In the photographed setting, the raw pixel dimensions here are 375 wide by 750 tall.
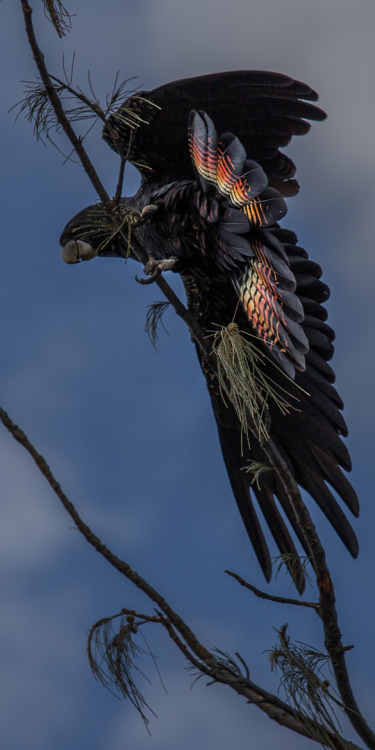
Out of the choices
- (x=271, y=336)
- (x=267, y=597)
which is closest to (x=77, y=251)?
(x=271, y=336)

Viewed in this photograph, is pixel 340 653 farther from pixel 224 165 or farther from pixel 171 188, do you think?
pixel 171 188

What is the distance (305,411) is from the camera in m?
4.09

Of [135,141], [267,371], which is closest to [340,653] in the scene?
[267,371]

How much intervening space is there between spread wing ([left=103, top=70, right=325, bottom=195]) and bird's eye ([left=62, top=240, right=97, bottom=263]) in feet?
2.44

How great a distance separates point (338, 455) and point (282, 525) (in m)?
0.46

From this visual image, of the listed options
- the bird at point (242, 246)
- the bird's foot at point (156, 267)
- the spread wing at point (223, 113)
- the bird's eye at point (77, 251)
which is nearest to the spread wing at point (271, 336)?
the bird at point (242, 246)

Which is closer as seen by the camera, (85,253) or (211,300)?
(211,300)

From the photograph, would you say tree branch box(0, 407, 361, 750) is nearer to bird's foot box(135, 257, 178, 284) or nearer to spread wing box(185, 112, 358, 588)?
spread wing box(185, 112, 358, 588)

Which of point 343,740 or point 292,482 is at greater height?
point 292,482

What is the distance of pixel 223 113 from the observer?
4.05 meters

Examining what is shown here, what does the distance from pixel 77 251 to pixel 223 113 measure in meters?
1.26

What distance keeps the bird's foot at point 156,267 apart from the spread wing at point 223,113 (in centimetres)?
45

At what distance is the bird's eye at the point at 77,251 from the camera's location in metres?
4.82

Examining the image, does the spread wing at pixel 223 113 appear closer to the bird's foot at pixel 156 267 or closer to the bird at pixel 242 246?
the bird at pixel 242 246
